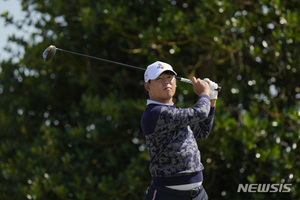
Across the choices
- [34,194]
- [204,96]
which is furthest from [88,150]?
→ [204,96]

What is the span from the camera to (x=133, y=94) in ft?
33.7

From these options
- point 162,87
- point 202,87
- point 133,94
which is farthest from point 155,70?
point 133,94

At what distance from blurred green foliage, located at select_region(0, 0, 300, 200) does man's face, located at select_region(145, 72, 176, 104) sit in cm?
354

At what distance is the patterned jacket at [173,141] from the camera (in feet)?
13.9

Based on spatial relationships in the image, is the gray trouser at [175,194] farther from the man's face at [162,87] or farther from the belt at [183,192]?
the man's face at [162,87]

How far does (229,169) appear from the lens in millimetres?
9375

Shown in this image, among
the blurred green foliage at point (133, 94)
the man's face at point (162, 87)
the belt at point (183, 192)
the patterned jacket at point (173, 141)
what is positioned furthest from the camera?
the blurred green foliage at point (133, 94)

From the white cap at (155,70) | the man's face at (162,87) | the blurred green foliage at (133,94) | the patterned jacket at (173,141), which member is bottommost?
the blurred green foliage at (133,94)

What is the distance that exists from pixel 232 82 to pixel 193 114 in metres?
5.45

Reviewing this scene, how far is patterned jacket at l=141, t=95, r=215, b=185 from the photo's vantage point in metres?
4.23

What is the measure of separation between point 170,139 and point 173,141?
0.10 feet

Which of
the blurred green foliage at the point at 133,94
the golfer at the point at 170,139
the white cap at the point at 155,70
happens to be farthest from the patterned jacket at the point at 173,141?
the blurred green foliage at the point at 133,94

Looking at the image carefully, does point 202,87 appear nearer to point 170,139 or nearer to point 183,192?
point 170,139

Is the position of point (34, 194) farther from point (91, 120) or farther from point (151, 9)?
point (151, 9)
